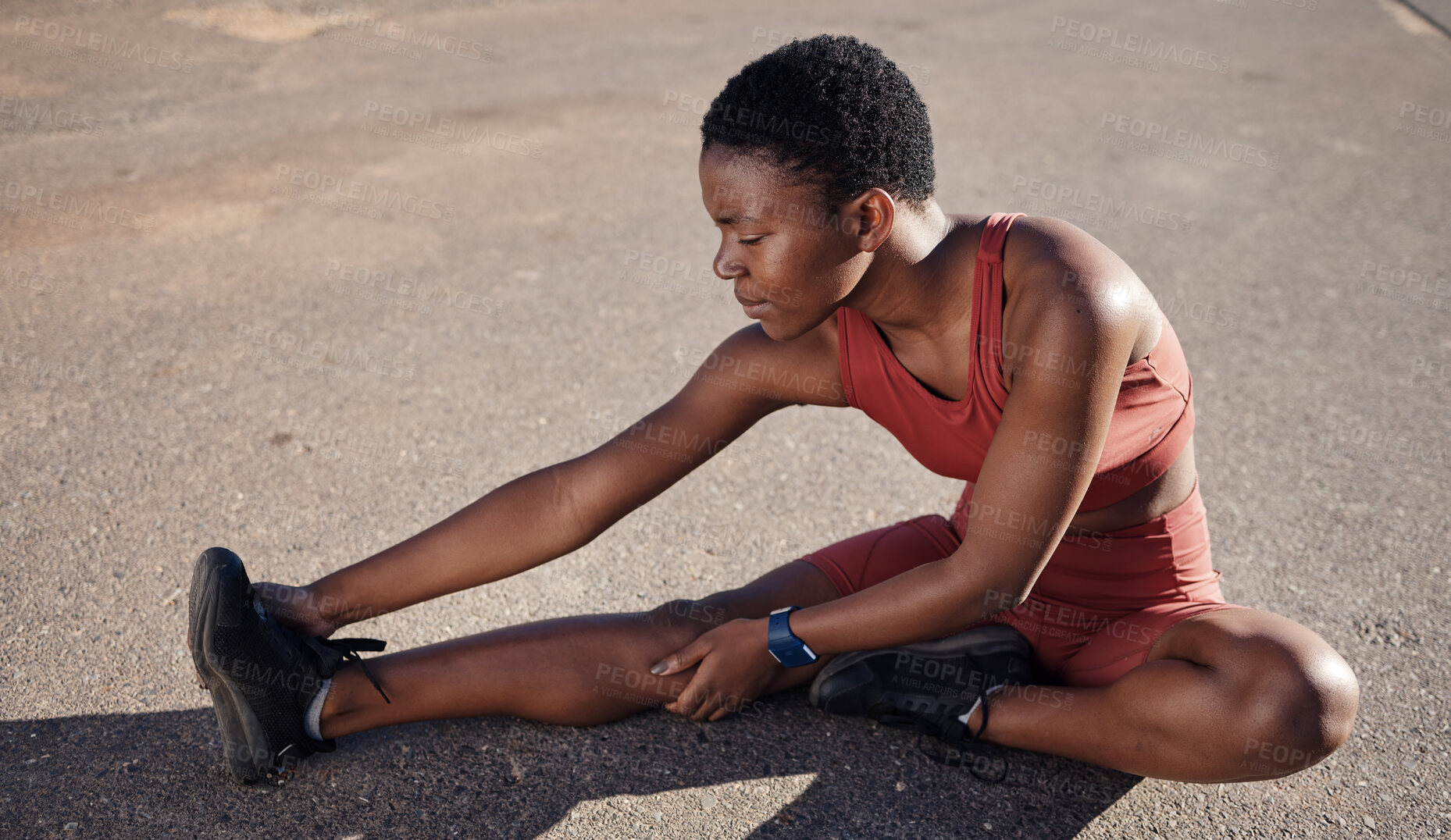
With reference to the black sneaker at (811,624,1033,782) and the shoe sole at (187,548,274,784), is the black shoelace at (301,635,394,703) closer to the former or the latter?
the shoe sole at (187,548,274,784)

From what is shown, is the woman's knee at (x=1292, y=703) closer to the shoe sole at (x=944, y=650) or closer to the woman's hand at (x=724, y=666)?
the shoe sole at (x=944, y=650)

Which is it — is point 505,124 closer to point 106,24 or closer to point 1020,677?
point 106,24

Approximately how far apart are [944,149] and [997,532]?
16.7 ft

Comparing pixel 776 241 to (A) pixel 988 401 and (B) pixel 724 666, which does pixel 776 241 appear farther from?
(B) pixel 724 666

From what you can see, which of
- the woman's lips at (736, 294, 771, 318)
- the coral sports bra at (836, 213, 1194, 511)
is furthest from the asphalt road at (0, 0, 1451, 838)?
the woman's lips at (736, 294, 771, 318)

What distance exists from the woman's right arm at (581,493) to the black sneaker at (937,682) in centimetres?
62

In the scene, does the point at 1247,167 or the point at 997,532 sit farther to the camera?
the point at 1247,167

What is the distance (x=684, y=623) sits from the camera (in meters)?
2.51

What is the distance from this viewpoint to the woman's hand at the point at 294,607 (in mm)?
2350


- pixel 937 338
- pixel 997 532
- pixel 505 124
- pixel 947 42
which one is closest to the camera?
pixel 997 532

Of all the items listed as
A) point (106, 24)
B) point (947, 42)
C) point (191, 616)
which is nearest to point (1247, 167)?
point (947, 42)

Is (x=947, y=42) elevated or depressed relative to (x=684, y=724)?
elevated

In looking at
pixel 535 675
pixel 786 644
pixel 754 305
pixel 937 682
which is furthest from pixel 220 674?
pixel 937 682

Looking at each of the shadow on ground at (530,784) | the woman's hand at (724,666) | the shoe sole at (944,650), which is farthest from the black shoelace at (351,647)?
the shoe sole at (944,650)
